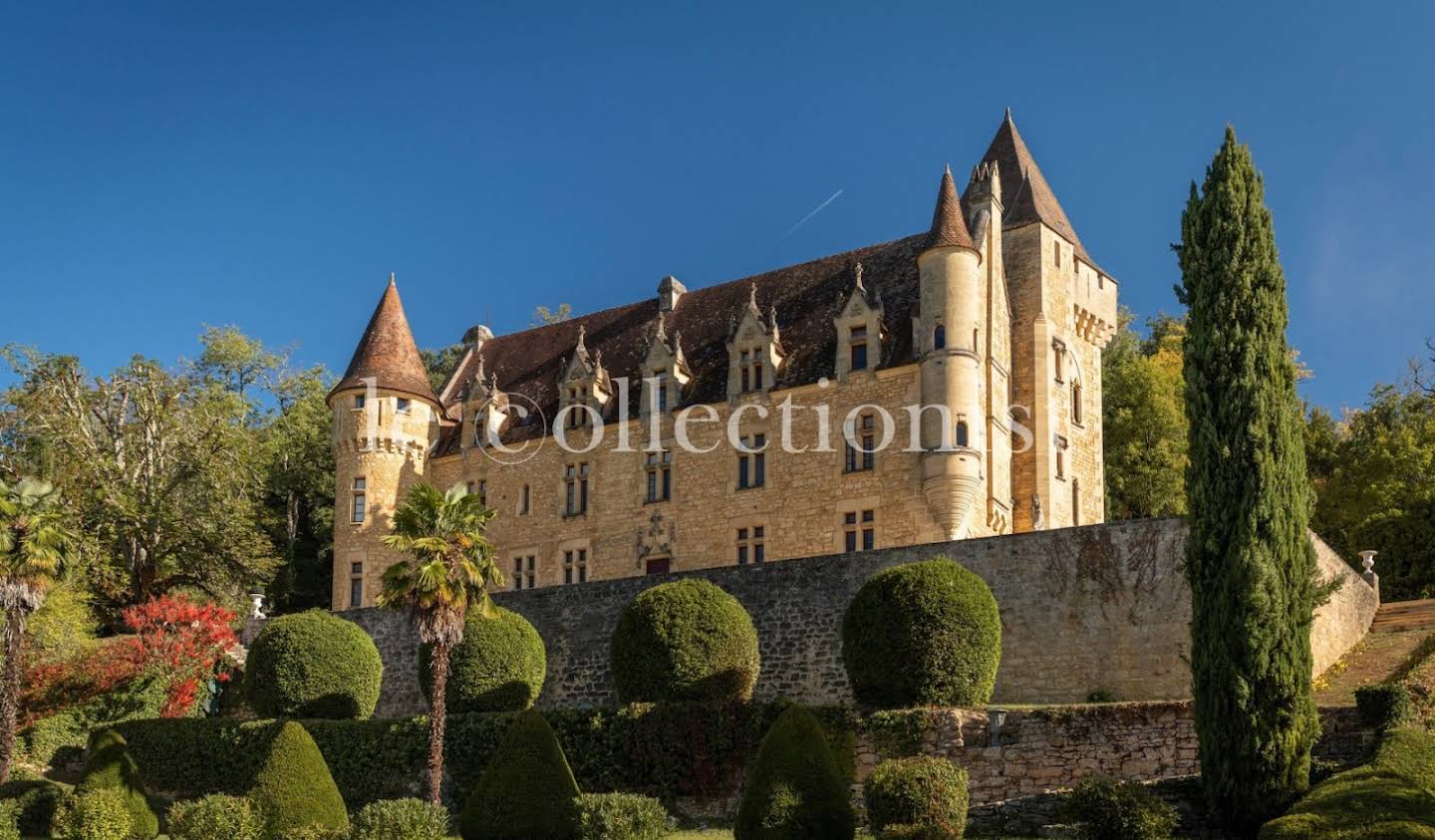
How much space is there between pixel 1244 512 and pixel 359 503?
27.5 metres

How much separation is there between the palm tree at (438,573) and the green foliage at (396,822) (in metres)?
3.52

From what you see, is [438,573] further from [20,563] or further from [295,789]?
[20,563]

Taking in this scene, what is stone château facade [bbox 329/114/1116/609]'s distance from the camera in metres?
34.3

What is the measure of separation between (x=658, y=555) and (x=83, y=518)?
646 inches

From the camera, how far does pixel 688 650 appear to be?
24.4 meters

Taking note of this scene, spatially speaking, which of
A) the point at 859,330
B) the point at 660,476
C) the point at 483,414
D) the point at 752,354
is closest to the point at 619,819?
the point at 859,330

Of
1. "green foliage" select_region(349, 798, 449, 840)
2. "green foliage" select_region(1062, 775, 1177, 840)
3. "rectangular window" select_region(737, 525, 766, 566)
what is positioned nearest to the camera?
"green foliage" select_region(1062, 775, 1177, 840)

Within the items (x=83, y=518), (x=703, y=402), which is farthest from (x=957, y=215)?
(x=83, y=518)

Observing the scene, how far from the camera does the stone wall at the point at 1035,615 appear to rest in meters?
25.8

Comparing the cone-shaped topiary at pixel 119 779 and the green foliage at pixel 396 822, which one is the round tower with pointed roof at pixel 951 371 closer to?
the green foliage at pixel 396 822

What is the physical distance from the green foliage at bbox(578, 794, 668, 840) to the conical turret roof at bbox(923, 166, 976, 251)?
18604 mm

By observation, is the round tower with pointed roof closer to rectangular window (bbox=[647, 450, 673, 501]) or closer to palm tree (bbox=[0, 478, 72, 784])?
rectangular window (bbox=[647, 450, 673, 501])

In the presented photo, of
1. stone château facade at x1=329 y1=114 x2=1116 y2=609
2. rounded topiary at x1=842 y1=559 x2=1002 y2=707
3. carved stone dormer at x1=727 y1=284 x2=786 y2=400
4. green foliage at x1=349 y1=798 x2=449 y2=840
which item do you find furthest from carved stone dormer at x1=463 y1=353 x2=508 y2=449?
green foliage at x1=349 y1=798 x2=449 y2=840

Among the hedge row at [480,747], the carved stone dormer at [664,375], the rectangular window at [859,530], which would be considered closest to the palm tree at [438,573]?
the hedge row at [480,747]
